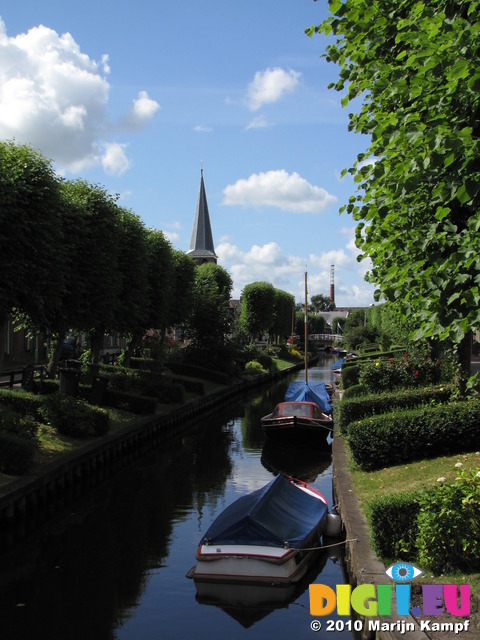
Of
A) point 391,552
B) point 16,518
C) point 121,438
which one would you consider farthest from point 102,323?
point 391,552

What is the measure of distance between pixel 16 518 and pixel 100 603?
538 centimetres

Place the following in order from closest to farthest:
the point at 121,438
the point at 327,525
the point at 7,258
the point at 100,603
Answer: the point at 100,603, the point at 327,525, the point at 7,258, the point at 121,438

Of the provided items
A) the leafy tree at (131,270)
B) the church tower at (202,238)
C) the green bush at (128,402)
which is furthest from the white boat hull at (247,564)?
the church tower at (202,238)

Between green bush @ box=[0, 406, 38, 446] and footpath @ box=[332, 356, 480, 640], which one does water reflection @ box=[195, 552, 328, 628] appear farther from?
green bush @ box=[0, 406, 38, 446]

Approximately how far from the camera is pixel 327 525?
52.3 feet

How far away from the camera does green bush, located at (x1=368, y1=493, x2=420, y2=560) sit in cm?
1042

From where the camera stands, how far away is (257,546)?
12914mm

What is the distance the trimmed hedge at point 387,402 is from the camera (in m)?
19.9

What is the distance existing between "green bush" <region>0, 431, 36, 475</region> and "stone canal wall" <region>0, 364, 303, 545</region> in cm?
35

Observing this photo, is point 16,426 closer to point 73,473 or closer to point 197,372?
point 73,473

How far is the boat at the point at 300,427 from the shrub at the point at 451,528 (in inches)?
754

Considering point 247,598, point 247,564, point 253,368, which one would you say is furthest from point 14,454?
point 253,368

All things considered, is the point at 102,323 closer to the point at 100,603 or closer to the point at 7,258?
the point at 7,258

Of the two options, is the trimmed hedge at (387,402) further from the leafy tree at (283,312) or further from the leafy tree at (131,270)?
the leafy tree at (283,312)
